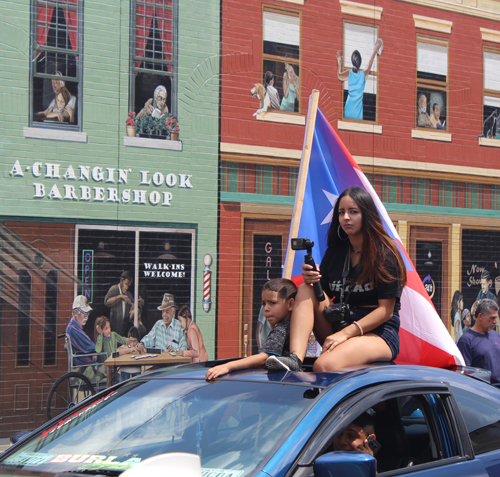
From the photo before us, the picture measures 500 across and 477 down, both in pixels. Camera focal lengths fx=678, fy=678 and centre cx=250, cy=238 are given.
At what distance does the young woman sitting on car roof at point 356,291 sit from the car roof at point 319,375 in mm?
315

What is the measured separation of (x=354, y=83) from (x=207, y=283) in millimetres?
4099

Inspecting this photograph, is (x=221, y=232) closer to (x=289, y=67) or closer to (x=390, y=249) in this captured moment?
(x=289, y=67)

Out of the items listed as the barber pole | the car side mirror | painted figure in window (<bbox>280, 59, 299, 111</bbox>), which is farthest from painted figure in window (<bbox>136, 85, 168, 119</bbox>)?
the car side mirror

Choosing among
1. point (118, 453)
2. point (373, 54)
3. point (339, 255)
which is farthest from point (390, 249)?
point (373, 54)

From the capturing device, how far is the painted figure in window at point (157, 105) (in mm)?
9500

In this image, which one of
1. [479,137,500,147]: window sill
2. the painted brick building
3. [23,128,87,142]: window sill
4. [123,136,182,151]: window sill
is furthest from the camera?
[479,137,500,147]: window sill

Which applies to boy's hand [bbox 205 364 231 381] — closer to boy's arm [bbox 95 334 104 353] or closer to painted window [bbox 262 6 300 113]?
boy's arm [bbox 95 334 104 353]

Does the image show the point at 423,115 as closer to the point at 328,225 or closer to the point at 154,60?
the point at 154,60

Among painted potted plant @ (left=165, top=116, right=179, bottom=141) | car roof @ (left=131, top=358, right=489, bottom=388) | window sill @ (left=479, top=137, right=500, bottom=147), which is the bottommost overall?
car roof @ (left=131, top=358, right=489, bottom=388)

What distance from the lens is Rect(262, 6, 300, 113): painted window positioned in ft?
33.6

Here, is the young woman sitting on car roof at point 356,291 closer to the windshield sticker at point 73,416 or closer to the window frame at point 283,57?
the windshield sticker at point 73,416

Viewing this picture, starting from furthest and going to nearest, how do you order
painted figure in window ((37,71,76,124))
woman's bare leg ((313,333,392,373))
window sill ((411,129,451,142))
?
window sill ((411,129,451,142)) < painted figure in window ((37,71,76,124)) < woman's bare leg ((313,333,392,373))

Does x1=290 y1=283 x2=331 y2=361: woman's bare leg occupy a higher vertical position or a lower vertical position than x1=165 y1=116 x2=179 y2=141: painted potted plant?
lower

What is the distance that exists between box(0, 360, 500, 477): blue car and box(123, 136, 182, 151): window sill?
6443 millimetres
